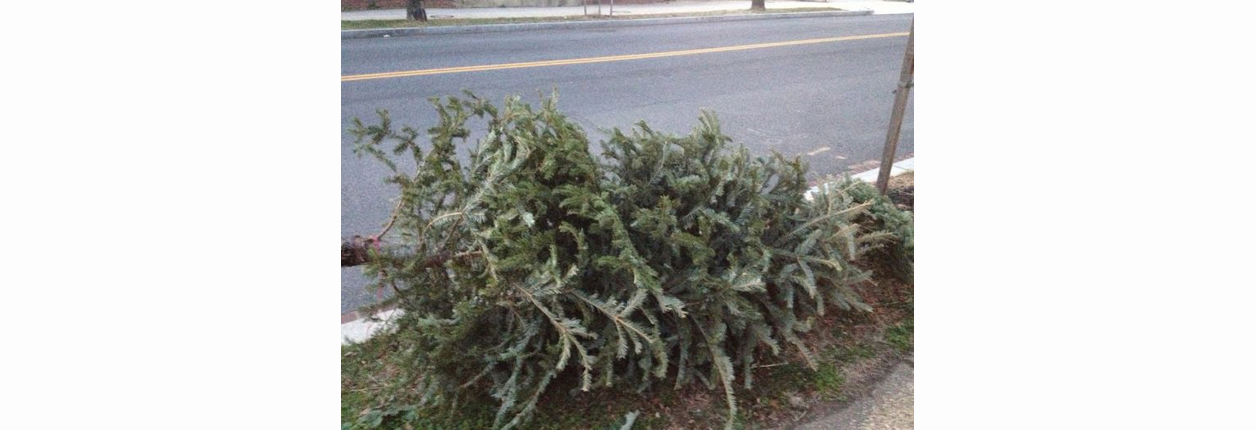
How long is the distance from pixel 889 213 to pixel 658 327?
49.9 inches

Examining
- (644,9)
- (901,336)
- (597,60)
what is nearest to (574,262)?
(901,336)

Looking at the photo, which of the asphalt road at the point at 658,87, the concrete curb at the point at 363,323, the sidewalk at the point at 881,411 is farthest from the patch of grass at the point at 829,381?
the asphalt road at the point at 658,87

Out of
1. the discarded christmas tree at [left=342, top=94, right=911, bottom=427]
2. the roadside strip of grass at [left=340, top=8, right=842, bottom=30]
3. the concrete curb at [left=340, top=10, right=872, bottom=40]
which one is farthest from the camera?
the concrete curb at [left=340, top=10, right=872, bottom=40]

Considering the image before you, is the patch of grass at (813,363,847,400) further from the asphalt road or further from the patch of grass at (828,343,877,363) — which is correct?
the asphalt road

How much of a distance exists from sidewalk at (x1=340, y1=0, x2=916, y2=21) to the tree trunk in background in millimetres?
59

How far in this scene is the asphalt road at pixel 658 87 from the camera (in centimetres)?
496

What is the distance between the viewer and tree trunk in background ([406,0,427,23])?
7.70m

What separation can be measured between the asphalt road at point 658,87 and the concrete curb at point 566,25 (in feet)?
0.30

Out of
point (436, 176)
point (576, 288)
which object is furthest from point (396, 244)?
point (576, 288)

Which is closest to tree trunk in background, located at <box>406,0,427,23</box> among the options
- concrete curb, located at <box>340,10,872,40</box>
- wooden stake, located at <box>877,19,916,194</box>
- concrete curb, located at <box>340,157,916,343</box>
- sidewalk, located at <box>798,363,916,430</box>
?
concrete curb, located at <box>340,10,872,40</box>

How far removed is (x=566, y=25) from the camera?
32.9ft

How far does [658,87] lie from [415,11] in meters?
2.68

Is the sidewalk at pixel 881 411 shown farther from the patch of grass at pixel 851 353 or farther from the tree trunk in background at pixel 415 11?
the tree trunk in background at pixel 415 11

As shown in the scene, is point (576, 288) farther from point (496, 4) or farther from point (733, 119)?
point (496, 4)
